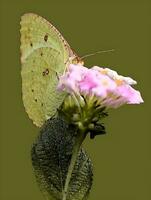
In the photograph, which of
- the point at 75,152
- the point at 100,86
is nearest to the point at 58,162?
the point at 75,152

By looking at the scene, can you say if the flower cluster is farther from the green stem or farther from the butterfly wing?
the butterfly wing

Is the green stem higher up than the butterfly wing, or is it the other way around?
the butterfly wing

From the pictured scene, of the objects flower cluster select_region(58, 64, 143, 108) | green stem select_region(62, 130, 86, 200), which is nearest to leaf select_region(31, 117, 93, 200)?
green stem select_region(62, 130, 86, 200)

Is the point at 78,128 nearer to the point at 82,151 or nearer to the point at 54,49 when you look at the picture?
the point at 82,151

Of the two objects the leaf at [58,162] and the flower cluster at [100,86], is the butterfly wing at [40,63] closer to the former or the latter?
the leaf at [58,162]

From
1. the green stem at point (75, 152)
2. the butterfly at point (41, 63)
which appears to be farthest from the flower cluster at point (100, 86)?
the butterfly at point (41, 63)

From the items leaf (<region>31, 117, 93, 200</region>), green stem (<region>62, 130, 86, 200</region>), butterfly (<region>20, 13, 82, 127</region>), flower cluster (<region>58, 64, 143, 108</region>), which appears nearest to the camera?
flower cluster (<region>58, 64, 143, 108</region>)
